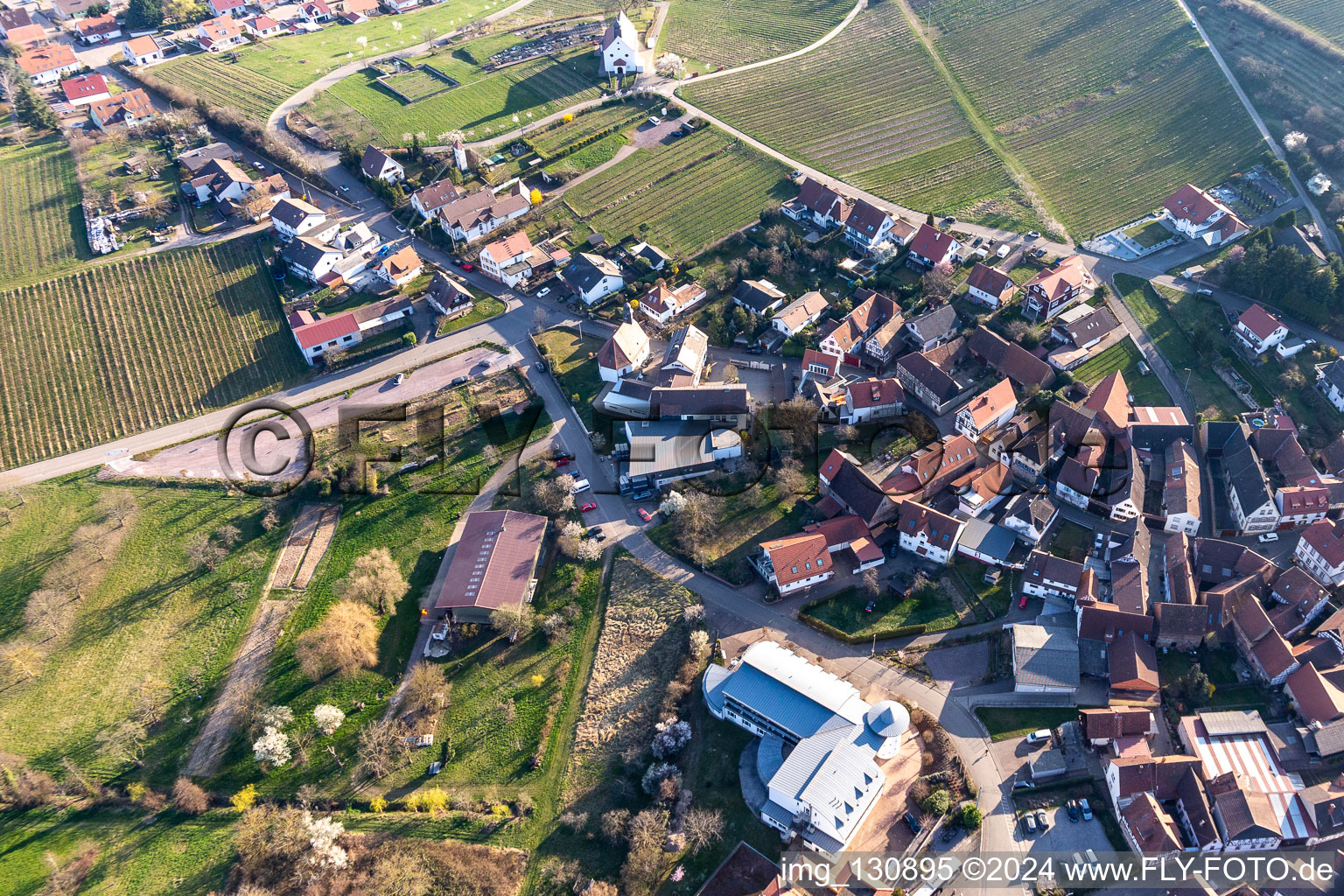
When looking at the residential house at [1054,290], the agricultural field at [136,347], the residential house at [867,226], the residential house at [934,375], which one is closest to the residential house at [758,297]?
the residential house at [867,226]

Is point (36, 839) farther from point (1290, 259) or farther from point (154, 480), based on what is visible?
point (1290, 259)

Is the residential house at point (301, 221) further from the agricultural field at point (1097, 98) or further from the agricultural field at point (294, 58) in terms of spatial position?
the agricultural field at point (1097, 98)

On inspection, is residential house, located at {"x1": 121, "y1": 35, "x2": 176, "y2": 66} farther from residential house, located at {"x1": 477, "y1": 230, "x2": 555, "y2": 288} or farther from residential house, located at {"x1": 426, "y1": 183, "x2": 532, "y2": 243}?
residential house, located at {"x1": 477, "y1": 230, "x2": 555, "y2": 288}

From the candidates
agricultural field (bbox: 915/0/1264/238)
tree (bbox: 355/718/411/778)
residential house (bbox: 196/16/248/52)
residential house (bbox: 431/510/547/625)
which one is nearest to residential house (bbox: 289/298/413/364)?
residential house (bbox: 431/510/547/625)

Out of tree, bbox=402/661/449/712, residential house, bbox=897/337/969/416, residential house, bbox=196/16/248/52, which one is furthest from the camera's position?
residential house, bbox=196/16/248/52

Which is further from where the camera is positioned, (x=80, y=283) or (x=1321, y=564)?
(x=80, y=283)

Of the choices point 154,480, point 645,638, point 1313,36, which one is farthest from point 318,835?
point 1313,36
